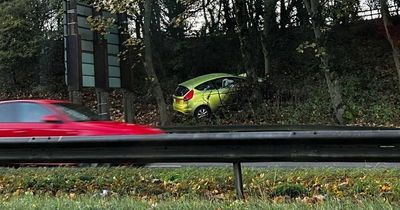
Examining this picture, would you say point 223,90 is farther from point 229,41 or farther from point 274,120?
point 229,41

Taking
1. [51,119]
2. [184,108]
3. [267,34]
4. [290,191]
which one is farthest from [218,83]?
[290,191]

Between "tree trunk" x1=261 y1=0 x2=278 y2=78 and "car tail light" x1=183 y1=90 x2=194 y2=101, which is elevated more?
"tree trunk" x1=261 y1=0 x2=278 y2=78

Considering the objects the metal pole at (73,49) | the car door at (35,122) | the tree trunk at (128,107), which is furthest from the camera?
the tree trunk at (128,107)

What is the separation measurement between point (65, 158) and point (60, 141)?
24cm

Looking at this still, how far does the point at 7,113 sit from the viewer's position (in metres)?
11.3

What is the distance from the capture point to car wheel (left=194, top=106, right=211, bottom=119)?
834 inches

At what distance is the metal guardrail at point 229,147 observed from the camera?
6.09 meters

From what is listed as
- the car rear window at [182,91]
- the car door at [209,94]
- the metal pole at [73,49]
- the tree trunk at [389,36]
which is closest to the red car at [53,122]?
the metal pole at [73,49]

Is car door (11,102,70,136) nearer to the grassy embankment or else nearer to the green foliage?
the grassy embankment

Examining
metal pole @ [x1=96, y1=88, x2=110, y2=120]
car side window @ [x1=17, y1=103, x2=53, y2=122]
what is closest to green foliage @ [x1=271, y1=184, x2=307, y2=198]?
car side window @ [x1=17, y1=103, x2=53, y2=122]

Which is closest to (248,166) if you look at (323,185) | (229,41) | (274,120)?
(323,185)

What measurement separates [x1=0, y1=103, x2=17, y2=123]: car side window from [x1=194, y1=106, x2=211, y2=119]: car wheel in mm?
10663

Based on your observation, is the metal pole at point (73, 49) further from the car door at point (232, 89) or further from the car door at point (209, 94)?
the car door at point (232, 89)

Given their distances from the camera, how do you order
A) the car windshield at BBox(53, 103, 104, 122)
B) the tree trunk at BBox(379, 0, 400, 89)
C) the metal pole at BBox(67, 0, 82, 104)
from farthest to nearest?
the tree trunk at BBox(379, 0, 400, 89)
the metal pole at BBox(67, 0, 82, 104)
the car windshield at BBox(53, 103, 104, 122)
